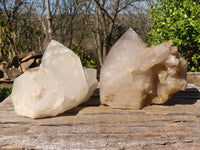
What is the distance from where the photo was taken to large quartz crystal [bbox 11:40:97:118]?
4.15 ft

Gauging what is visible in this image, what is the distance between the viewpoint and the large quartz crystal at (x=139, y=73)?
4.27 ft

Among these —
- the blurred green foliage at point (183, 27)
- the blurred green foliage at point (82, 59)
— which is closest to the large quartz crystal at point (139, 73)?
the blurred green foliage at point (183, 27)

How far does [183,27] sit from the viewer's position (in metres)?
2.69

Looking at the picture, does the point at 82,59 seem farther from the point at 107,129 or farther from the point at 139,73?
the point at 107,129

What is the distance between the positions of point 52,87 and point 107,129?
46cm

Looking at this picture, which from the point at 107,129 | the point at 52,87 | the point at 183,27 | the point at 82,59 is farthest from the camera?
the point at 82,59

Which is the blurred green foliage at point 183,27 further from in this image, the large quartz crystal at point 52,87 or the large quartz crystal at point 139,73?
the large quartz crystal at point 52,87

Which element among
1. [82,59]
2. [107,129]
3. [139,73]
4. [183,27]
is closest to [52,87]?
[107,129]

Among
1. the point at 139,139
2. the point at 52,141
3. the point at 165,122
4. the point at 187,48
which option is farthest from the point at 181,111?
the point at 187,48

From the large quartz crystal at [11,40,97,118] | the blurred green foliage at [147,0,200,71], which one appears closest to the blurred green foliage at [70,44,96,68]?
the blurred green foliage at [147,0,200,71]

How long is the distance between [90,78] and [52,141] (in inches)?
23.2

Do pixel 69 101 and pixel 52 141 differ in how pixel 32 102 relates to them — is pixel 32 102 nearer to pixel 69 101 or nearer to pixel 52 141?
pixel 69 101

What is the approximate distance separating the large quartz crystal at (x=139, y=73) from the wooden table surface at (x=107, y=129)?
10 centimetres

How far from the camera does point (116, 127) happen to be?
1.13 metres
